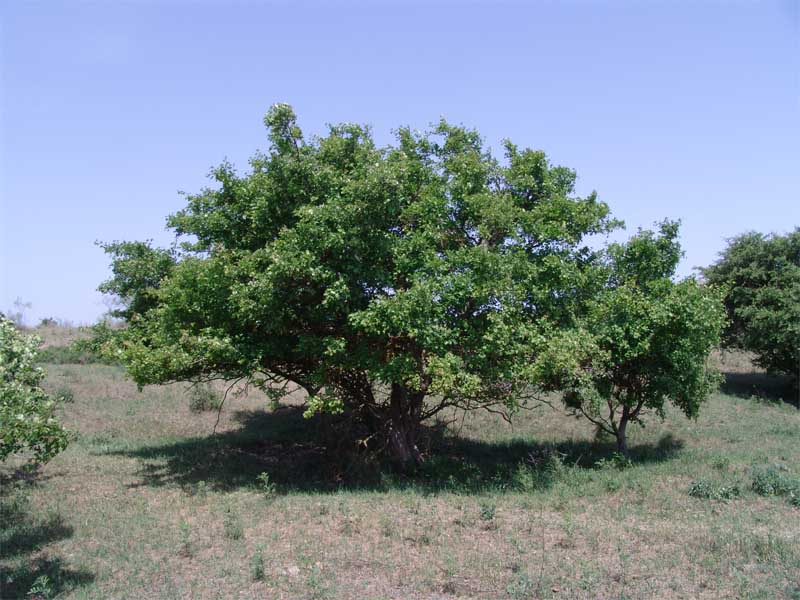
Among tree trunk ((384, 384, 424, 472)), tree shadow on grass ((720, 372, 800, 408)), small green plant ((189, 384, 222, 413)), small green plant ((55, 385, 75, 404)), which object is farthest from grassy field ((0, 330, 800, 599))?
tree shadow on grass ((720, 372, 800, 408))

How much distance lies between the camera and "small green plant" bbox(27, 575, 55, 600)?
7.51 m

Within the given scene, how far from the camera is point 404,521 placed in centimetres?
1036

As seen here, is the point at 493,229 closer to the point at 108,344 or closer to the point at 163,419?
the point at 108,344

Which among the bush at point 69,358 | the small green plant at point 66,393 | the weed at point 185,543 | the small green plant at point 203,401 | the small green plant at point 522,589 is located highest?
the bush at point 69,358

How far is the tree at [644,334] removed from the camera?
44.7 feet

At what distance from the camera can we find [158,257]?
15141 millimetres

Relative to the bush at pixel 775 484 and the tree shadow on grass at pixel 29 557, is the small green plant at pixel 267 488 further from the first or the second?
the bush at pixel 775 484

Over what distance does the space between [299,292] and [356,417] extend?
5104 millimetres

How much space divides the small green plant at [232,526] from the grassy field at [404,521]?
4 centimetres

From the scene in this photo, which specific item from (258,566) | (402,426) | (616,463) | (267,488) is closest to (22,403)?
(258,566)

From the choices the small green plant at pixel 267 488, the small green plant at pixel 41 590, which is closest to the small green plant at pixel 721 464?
the small green plant at pixel 267 488

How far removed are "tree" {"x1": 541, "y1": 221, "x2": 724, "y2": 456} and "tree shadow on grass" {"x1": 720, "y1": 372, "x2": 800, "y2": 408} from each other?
36.4ft

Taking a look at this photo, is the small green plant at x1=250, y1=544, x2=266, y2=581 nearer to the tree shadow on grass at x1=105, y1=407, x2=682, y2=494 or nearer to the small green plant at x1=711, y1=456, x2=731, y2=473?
the tree shadow on grass at x1=105, y1=407, x2=682, y2=494

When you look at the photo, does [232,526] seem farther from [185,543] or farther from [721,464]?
[721,464]
